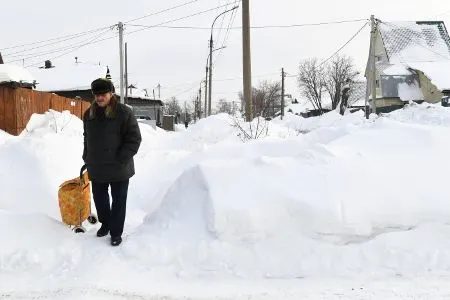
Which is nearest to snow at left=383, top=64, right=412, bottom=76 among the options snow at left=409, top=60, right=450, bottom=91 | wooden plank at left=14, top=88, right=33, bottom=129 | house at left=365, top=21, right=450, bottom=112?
house at left=365, top=21, right=450, bottom=112

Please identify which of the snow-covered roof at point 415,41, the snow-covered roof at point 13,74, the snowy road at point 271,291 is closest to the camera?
the snowy road at point 271,291

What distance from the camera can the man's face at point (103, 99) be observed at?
4.52 m

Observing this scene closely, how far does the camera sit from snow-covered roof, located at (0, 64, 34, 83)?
22.6m

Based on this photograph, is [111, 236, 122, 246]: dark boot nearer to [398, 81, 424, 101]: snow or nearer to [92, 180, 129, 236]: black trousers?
[92, 180, 129, 236]: black trousers

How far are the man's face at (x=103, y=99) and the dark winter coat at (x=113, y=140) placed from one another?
0.14 feet

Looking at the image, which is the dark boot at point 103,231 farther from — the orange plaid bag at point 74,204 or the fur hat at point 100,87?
the fur hat at point 100,87

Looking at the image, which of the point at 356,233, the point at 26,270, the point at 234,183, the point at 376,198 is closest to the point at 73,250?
the point at 26,270

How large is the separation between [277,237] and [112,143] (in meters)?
1.69

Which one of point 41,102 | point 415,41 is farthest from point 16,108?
point 415,41

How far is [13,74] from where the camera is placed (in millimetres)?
23828

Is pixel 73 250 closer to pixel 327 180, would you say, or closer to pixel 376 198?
pixel 327 180

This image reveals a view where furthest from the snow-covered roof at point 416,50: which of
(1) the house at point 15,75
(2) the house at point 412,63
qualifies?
(1) the house at point 15,75

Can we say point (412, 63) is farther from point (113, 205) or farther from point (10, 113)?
point (113, 205)

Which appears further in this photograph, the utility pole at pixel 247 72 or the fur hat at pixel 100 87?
the utility pole at pixel 247 72
